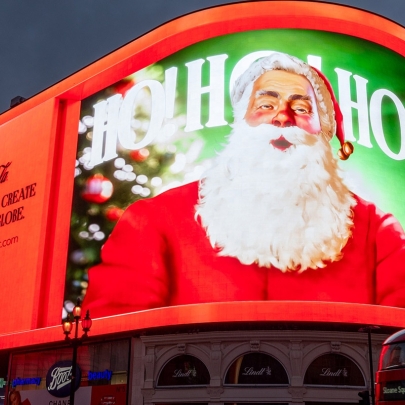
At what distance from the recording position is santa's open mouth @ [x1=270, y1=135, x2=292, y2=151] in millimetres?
36531

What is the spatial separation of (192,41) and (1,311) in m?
20.3

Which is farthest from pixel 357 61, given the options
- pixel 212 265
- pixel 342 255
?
pixel 212 265

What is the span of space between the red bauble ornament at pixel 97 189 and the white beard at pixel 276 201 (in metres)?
6.64

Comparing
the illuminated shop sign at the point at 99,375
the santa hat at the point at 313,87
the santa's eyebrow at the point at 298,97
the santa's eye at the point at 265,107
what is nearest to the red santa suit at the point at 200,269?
the illuminated shop sign at the point at 99,375

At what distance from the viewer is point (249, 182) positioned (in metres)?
36.2

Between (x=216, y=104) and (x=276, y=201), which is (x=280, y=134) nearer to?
(x=276, y=201)

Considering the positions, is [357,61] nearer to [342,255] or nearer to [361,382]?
[342,255]

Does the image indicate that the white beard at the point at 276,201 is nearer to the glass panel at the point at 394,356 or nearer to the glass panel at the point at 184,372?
the glass panel at the point at 184,372

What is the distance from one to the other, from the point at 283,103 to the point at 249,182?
4625 mm

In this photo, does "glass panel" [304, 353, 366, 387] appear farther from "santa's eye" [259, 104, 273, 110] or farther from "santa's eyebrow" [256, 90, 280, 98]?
"santa's eyebrow" [256, 90, 280, 98]

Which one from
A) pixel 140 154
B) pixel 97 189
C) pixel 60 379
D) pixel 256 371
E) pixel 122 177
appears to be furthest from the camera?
pixel 97 189

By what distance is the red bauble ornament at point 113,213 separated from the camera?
131 feet

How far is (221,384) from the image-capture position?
33.9m

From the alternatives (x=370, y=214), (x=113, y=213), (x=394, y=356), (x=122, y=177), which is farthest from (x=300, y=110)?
(x=394, y=356)
